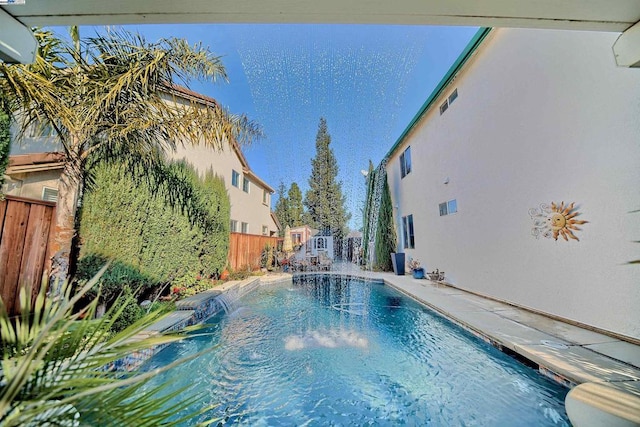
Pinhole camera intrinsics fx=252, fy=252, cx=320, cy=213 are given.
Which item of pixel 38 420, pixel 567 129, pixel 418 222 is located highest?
pixel 567 129

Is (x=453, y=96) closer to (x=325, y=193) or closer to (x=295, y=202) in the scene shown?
(x=325, y=193)

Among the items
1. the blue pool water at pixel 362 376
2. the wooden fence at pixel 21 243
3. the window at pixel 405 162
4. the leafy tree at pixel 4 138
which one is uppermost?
the window at pixel 405 162

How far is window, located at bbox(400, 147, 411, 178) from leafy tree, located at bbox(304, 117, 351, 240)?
17035 millimetres

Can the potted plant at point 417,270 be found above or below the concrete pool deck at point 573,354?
above

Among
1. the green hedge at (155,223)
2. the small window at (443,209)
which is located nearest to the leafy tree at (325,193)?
the small window at (443,209)

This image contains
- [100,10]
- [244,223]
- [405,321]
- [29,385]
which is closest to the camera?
[29,385]

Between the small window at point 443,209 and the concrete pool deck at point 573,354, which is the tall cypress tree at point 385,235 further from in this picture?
the concrete pool deck at point 573,354

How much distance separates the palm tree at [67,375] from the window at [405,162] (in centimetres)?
1333

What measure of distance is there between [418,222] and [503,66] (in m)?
6.79

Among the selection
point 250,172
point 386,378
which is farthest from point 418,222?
point 250,172

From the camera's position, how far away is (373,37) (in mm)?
5613

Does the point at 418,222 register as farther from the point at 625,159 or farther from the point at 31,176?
the point at 31,176

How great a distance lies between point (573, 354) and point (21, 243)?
352 inches

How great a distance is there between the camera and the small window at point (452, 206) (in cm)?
859
